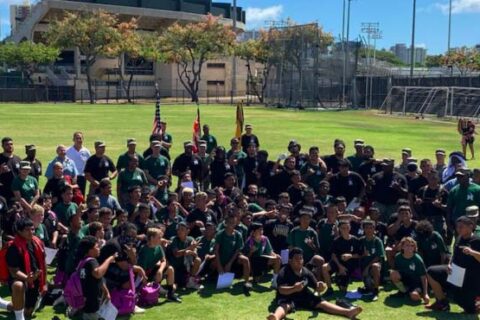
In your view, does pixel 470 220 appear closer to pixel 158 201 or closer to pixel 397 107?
pixel 158 201

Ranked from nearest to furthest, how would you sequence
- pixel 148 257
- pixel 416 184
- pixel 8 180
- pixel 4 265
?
pixel 4 265
pixel 148 257
pixel 8 180
pixel 416 184

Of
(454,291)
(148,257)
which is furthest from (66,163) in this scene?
(454,291)

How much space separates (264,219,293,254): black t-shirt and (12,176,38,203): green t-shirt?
4.64 metres

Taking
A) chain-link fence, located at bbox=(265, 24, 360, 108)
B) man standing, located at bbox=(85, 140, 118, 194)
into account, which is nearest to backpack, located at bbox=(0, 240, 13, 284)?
man standing, located at bbox=(85, 140, 118, 194)

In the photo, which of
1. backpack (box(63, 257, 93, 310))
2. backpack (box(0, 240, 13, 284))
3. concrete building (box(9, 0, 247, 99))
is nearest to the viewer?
backpack (box(63, 257, 93, 310))

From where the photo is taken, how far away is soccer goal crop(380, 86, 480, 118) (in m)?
52.5

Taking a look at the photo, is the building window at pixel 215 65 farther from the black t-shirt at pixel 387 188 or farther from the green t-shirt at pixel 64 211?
the green t-shirt at pixel 64 211

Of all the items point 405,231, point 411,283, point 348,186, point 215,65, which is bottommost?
point 411,283

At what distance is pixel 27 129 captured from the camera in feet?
119

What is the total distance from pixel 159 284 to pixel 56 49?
78.1m

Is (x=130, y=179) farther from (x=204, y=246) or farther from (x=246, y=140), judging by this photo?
(x=246, y=140)

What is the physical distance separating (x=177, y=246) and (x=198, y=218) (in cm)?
121

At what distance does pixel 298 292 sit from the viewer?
9344 millimetres

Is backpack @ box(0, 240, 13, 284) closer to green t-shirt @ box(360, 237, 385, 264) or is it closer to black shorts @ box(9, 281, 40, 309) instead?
black shorts @ box(9, 281, 40, 309)
